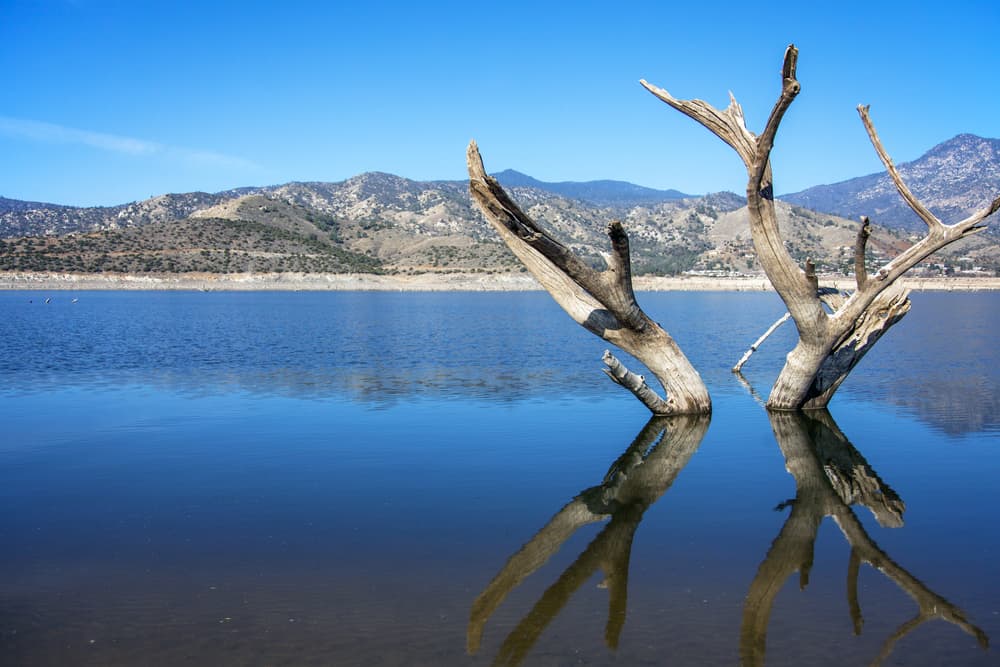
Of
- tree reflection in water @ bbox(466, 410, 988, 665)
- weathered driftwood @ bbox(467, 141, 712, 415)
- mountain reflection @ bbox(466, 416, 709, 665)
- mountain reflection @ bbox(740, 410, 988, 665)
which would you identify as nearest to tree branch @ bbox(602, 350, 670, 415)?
weathered driftwood @ bbox(467, 141, 712, 415)

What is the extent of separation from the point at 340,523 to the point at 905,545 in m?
5.74

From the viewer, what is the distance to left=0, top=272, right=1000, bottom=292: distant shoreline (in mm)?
97875

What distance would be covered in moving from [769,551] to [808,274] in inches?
301

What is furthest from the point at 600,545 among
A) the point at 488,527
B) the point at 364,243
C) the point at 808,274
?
the point at 364,243

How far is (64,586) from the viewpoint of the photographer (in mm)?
7422

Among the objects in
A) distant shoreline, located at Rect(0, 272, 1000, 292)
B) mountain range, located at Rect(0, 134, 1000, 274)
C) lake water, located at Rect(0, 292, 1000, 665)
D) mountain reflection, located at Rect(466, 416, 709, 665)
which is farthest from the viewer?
mountain range, located at Rect(0, 134, 1000, 274)

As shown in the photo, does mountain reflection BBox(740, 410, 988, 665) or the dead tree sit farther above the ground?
the dead tree

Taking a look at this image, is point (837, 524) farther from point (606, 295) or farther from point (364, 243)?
point (364, 243)

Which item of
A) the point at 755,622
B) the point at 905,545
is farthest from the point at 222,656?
the point at 905,545

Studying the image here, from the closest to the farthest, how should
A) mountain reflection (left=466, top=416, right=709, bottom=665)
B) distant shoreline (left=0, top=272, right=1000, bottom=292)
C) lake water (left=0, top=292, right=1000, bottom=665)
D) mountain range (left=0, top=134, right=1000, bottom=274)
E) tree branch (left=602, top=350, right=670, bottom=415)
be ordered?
1. lake water (left=0, top=292, right=1000, bottom=665)
2. mountain reflection (left=466, top=416, right=709, bottom=665)
3. tree branch (left=602, top=350, right=670, bottom=415)
4. distant shoreline (left=0, top=272, right=1000, bottom=292)
5. mountain range (left=0, top=134, right=1000, bottom=274)

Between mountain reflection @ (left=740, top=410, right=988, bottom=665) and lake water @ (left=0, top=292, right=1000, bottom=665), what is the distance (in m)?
0.04

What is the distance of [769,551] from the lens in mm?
8312

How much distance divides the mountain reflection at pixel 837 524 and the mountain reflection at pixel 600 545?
3.62 feet

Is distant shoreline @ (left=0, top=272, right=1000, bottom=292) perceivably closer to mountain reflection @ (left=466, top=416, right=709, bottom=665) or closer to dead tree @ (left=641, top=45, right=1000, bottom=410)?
dead tree @ (left=641, top=45, right=1000, bottom=410)
